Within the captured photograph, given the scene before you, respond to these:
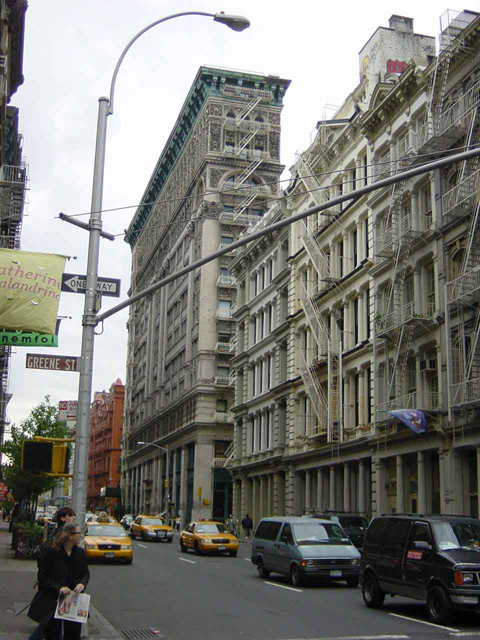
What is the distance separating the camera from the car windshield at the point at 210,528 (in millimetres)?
36972

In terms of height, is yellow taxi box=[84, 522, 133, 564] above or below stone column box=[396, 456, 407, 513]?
below

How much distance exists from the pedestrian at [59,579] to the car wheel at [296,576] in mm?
13206

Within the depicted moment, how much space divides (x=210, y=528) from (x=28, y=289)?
83.5ft

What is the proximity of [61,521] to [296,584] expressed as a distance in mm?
12596

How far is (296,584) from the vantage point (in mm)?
21703

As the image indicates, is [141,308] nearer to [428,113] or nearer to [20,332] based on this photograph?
[428,113]

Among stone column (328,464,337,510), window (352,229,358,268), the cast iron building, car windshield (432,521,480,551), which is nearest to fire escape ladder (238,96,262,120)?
the cast iron building

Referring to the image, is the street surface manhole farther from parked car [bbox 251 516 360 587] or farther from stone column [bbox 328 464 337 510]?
stone column [bbox 328 464 337 510]

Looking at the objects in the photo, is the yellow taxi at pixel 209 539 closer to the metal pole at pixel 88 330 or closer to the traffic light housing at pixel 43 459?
the metal pole at pixel 88 330

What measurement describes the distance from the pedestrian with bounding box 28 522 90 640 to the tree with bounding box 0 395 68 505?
1344 inches

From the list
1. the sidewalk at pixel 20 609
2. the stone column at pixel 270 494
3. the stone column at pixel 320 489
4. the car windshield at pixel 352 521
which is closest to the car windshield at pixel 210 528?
the car windshield at pixel 352 521

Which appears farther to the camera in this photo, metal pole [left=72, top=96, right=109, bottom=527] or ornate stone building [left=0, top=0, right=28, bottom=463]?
ornate stone building [left=0, top=0, right=28, bottom=463]

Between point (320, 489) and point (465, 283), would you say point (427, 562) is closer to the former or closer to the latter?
point (465, 283)

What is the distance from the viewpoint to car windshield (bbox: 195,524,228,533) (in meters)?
37.0
